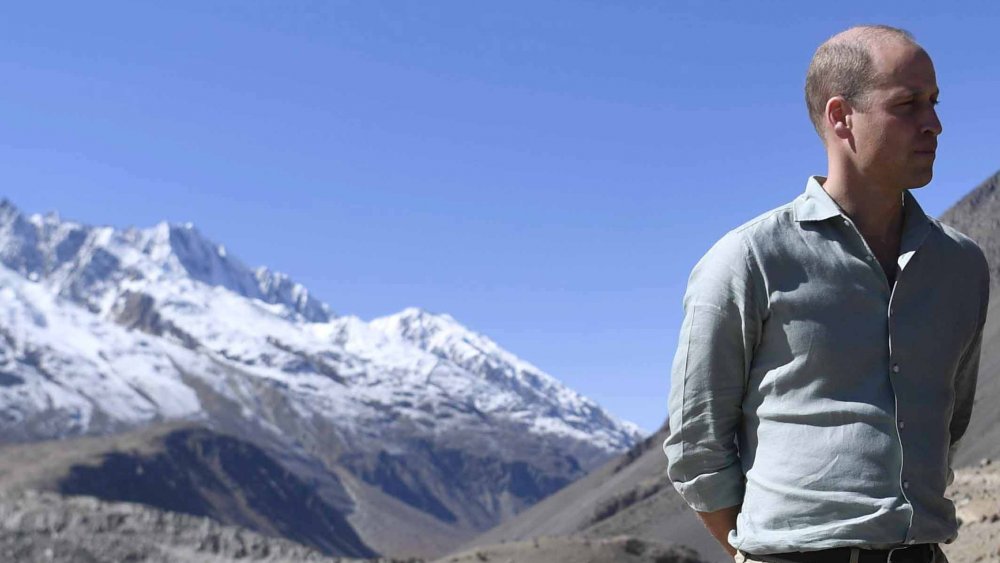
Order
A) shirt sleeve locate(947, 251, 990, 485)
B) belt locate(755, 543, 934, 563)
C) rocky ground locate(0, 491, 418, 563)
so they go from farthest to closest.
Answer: rocky ground locate(0, 491, 418, 563), shirt sleeve locate(947, 251, 990, 485), belt locate(755, 543, 934, 563)

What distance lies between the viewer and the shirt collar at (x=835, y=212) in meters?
3.78

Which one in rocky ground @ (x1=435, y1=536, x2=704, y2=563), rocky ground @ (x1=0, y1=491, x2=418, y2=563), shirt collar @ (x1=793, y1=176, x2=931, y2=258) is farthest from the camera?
rocky ground @ (x1=0, y1=491, x2=418, y2=563)

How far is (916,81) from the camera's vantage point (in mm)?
3686

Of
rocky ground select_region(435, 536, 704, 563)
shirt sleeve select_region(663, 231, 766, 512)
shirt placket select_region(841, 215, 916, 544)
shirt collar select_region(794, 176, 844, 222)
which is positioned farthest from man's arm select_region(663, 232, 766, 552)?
rocky ground select_region(435, 536, 704, 563)

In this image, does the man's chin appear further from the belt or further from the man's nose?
the belt

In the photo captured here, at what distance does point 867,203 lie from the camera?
383 cm

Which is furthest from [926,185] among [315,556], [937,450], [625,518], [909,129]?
[625,518]

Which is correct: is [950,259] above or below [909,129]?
below

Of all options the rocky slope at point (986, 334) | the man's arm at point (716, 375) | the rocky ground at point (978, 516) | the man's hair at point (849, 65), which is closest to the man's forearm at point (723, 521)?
the man's arm at point (716, 375)

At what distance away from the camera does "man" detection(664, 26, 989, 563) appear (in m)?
3.54

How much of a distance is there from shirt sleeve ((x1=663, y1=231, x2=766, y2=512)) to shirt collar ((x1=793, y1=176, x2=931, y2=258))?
0.73 ft

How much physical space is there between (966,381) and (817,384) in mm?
723

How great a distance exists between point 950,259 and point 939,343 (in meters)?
0.30

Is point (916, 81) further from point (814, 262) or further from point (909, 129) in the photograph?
point (814, 262)
